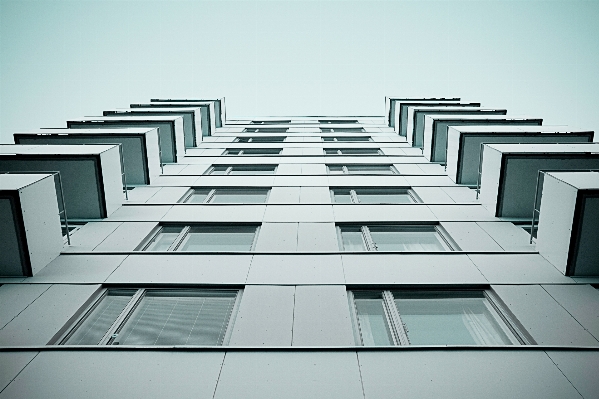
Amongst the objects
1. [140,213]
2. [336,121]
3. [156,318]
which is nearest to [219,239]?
[140,213]

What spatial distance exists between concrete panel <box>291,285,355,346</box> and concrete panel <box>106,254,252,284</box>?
5.14 ft

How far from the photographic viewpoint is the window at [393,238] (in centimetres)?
1010

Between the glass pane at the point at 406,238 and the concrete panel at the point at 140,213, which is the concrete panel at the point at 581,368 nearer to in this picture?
the glass pane at the point at 406,238

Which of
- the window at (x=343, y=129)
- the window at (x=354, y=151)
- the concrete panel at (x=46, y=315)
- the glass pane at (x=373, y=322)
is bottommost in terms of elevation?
the glass pane at (x=373, y=322)

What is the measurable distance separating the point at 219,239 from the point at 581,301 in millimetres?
8366

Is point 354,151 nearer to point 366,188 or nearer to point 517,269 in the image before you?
point 366,188

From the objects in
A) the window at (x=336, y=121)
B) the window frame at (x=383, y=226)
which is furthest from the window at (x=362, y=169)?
the window at (x=336, y=121)

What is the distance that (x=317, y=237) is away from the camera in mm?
10203

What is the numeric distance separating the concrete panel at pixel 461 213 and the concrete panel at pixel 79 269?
8863 mm

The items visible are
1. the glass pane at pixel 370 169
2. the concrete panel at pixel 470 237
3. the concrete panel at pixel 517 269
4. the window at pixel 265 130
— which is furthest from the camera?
the window at pixel 265 130

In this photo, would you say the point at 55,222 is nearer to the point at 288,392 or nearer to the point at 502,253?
the point at 288,392

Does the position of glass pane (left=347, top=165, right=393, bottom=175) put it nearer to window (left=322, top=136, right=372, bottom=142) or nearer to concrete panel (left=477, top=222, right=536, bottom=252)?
window (left=322, top=136, right=372, bottom=142)

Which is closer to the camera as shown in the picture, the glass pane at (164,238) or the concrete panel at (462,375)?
the concrete panel at (462,375)

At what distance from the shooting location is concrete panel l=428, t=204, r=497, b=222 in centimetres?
1127
